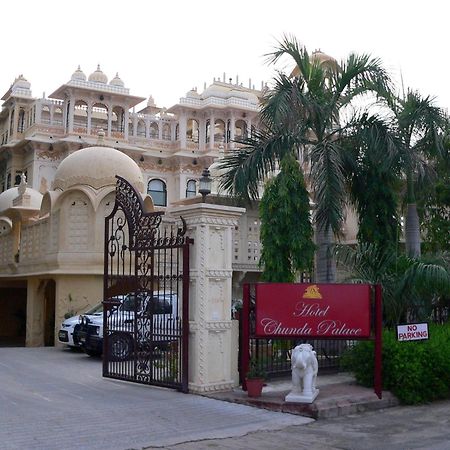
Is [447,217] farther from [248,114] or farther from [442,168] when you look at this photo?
[248,114]

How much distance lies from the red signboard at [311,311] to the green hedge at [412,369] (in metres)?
0.68

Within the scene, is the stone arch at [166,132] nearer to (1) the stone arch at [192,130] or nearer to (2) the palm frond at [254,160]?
(1) the stone arch at [192,130]

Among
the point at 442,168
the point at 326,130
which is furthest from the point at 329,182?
the point at 442,168

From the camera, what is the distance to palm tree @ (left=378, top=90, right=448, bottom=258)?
13.7 meters

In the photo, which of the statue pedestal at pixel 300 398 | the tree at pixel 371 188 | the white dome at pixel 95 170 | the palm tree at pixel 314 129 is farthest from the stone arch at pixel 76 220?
the statue pedestal at pixel 300 398

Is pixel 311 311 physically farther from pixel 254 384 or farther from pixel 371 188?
pixel 371 188

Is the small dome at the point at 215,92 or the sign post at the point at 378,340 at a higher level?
the small dome at the point at 215,92

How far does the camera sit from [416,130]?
14156mm

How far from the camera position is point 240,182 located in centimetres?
1372

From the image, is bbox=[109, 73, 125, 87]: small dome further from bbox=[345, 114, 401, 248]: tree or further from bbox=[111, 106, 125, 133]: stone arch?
bbox=[345, 114, 401, 248]: tree

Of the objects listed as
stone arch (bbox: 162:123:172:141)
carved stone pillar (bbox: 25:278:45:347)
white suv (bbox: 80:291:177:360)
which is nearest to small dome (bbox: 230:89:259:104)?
A: stone arch (bbox: 162:123:172:141)

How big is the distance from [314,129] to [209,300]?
5450 millimetres

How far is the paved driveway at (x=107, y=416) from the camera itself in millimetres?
7257

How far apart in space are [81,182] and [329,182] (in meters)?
8.77
